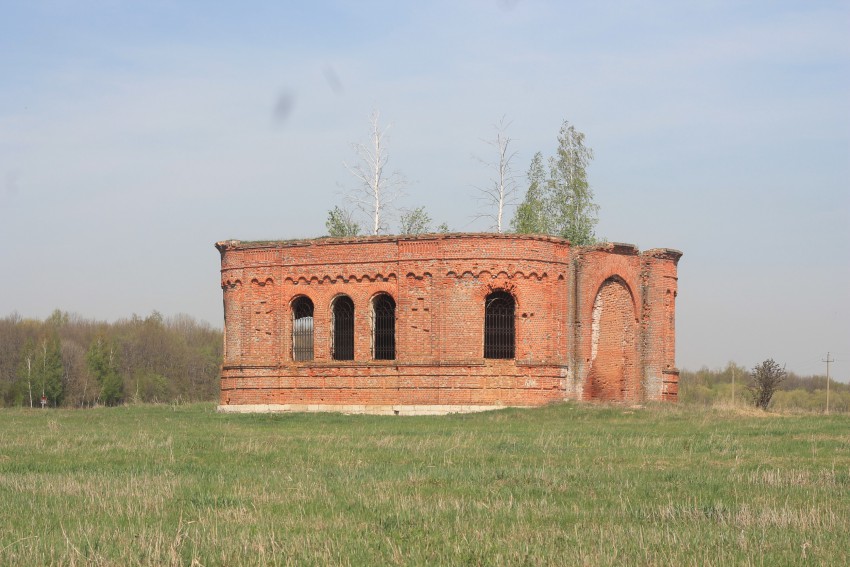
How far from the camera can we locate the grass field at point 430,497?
29.6 ft

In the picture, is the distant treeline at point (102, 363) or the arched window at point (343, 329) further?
the distant treeline at point (102, 363)

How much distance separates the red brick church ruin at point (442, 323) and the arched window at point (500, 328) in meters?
0.03

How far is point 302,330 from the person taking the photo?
32625mm

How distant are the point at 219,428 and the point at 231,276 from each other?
9.25 meters

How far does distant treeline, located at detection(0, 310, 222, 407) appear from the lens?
75.9m

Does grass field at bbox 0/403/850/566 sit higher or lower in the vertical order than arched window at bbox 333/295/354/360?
lower

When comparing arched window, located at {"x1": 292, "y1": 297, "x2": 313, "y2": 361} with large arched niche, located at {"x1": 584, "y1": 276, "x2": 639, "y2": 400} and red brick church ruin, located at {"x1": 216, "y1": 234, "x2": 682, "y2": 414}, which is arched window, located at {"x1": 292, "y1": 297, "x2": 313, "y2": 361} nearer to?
red brick church ruin, located at {"x1": 216, "y1": 234, "x2": 682, "y2": 414}

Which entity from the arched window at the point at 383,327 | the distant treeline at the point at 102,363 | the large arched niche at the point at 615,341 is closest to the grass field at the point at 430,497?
the arched window at the point at 383,327

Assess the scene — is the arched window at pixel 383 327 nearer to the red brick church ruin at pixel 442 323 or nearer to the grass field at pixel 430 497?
the red brick church ruin at pixel 442 323

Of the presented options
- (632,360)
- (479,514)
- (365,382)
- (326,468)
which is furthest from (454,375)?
(479,514)

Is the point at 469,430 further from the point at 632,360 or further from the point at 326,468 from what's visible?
the point at 632,360

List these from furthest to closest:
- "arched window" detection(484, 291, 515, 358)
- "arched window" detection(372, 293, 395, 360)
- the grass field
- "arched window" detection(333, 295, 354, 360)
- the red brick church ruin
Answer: "arched window" detection(333, 295, 354, 360) → "arched window" detection(372, 293, 395, 360) → "arched window" detection(484, 291, 515, 358) → the red brick church ruin → the grass field

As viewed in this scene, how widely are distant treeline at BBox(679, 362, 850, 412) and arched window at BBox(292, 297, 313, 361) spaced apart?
2455 centimetres

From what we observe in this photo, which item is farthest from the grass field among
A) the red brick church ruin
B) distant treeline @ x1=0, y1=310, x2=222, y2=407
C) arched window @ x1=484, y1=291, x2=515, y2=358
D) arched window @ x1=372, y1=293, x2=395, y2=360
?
distant treeline @ x1=0, y1=310, x2=222, y2=407
